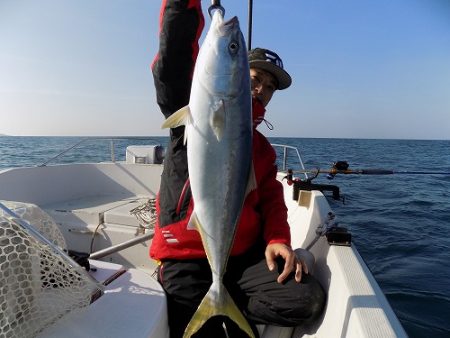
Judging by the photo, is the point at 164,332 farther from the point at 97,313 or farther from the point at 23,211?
the point at 23,211

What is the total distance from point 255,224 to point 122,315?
3.44ft

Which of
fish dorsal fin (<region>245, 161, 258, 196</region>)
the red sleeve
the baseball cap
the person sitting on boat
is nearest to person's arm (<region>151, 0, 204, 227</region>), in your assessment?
the person sitting on boat

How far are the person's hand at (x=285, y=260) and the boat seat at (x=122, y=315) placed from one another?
0.73 m

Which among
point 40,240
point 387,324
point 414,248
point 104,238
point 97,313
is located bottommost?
point 414,248

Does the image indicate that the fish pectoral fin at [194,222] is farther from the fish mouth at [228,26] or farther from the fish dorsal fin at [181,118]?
the fish mouth at [228,26]

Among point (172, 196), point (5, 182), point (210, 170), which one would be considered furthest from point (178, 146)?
point (5, 182)

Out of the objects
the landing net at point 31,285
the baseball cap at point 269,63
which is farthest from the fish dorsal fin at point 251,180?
the baseball cap at point 269,63

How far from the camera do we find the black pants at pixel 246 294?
2.08 m

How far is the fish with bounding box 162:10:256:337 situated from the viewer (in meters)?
1.62

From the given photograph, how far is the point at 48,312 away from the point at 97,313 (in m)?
0.26

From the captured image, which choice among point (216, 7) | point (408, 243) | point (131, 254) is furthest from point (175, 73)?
point (408, 243)

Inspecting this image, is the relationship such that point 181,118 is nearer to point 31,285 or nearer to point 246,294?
point 31,285

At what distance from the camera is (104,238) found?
184 inches

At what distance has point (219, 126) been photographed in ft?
5.32
